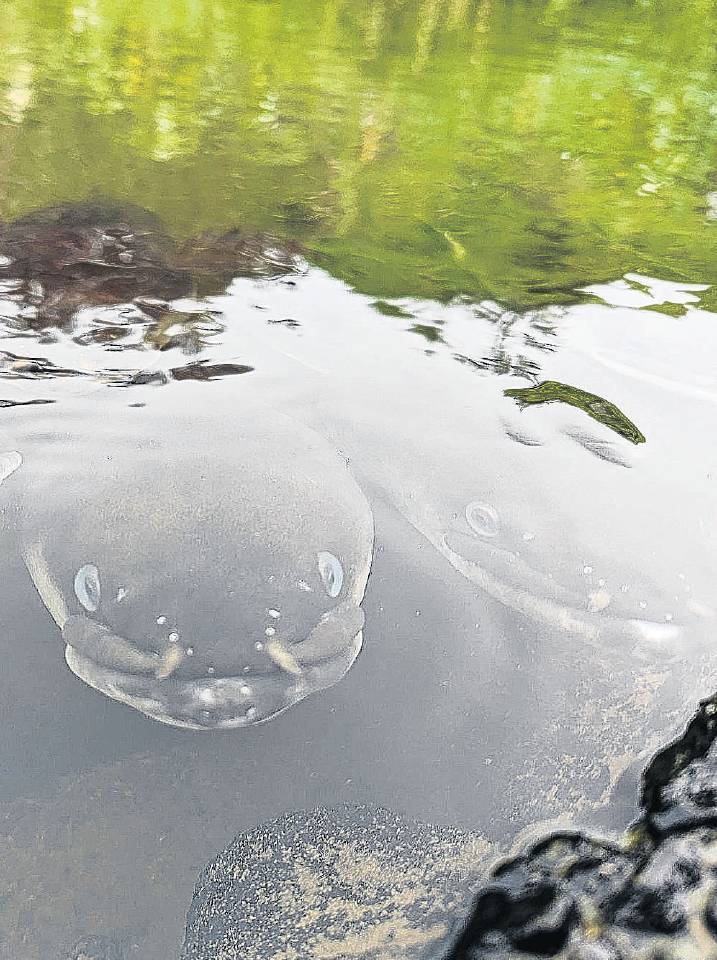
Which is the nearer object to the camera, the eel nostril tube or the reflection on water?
the reflection on water

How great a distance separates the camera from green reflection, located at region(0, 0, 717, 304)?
4.75 m

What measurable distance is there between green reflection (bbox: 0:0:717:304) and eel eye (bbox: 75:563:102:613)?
2.40 meters

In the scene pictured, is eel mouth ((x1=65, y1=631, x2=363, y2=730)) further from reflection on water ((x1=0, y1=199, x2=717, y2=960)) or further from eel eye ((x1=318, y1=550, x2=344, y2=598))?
eel eye ((x1=318, y1=550, x2=344, y2=598))

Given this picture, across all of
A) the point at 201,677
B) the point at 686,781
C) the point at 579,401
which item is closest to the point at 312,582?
the point at 201,677

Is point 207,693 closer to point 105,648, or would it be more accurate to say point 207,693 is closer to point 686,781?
point 105,648

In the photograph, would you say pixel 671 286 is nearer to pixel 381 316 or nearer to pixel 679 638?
pixel 381 316

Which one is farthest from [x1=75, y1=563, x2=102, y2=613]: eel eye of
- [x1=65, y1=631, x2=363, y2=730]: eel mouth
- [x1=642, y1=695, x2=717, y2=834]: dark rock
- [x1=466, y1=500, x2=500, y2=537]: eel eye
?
[x1=642, y1=695, x2=717, y2=834]: dark rock

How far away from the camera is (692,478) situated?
289 cm

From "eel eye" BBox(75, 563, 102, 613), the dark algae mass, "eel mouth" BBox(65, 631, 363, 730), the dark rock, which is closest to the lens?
the dark rock

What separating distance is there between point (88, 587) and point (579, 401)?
2066 mm

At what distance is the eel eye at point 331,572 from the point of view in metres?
2.26

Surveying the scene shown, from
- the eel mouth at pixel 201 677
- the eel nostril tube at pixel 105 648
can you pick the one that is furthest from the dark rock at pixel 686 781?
the eel nostril tube at pixel 105 648

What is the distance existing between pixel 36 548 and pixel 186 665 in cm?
70

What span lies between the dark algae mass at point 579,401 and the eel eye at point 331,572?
1.26 m
